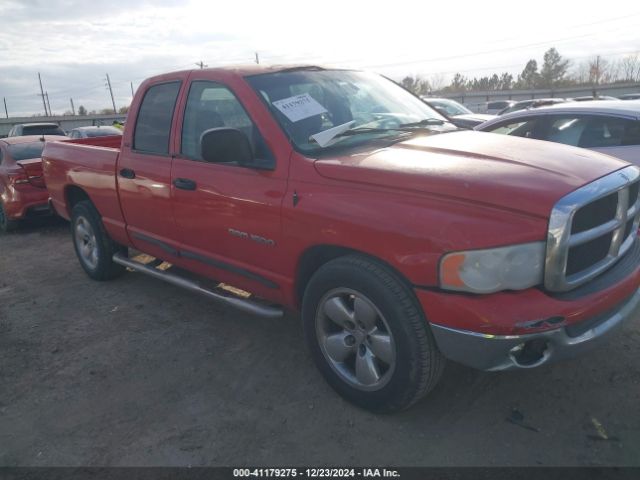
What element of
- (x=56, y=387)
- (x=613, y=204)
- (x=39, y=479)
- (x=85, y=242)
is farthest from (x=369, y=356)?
(x=85, y=242)

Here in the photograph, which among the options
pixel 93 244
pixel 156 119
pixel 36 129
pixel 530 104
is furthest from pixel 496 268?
pixel 36 129

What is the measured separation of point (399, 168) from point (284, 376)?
65.6 inches

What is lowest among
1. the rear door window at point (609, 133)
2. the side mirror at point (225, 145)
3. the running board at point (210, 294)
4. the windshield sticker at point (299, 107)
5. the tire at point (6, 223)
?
the tire at point (6, 223)

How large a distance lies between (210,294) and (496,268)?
2.21 meters

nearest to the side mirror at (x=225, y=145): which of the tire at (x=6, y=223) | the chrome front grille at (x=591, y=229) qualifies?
the chrome front grille at (x=591, y=229)

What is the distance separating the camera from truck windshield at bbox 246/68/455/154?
3248 mm

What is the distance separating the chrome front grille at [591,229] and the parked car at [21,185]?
7778mm

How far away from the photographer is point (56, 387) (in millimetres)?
3496

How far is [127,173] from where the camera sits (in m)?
4.37

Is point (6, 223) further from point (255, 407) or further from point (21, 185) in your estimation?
point (255, 407)

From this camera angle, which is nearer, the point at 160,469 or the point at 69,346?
the point at 160,469

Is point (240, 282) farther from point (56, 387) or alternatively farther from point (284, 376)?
point (56, 387)

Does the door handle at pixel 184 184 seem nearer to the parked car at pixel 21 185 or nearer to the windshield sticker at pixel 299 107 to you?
the windshield sticker at pixel 299 107

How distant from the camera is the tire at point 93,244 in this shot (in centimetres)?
518
